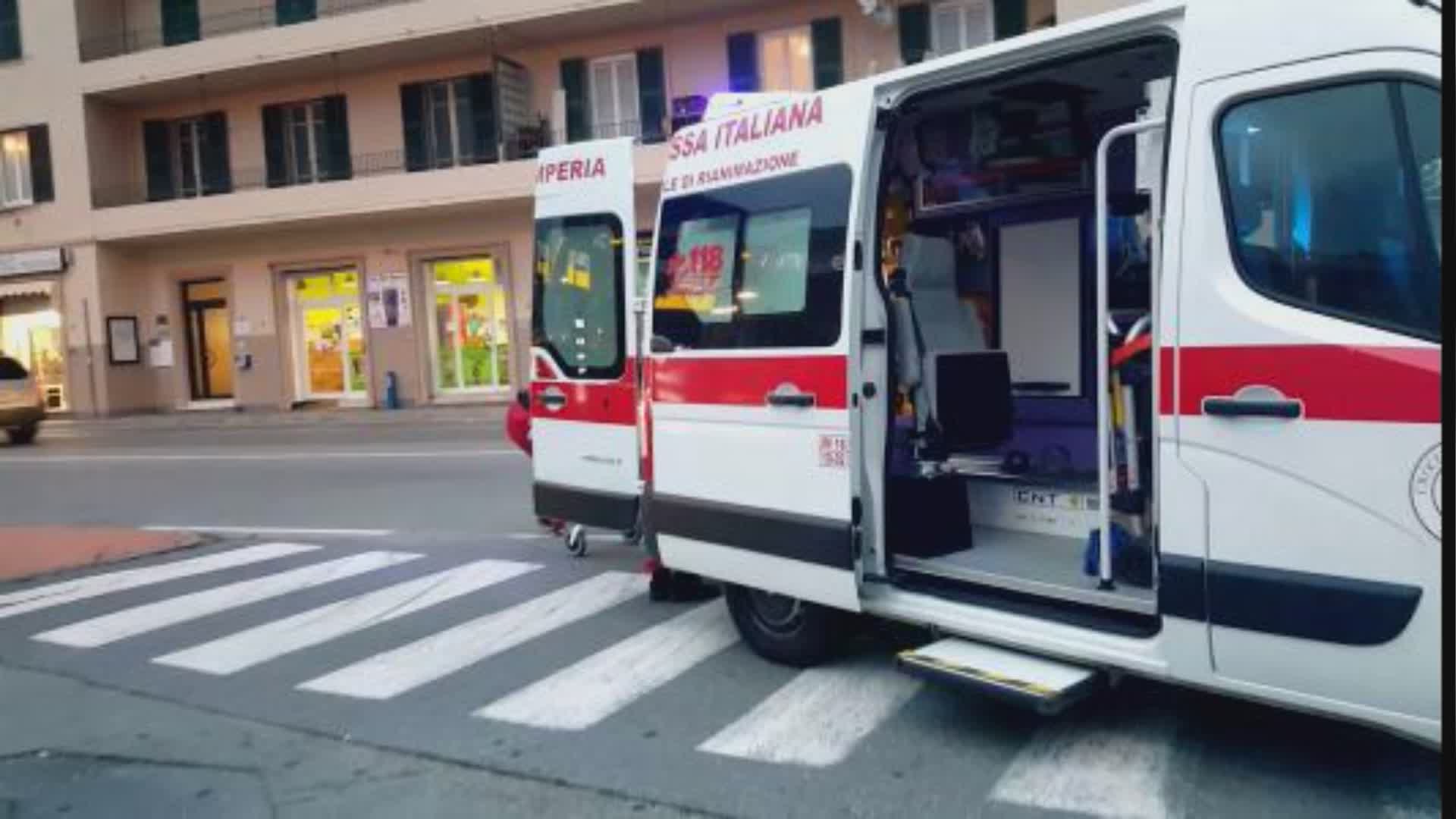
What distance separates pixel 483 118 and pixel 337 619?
763 inches

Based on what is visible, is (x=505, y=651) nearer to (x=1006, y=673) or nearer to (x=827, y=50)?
(x=1006, y=673)

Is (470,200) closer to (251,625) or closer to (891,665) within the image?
(251,625)

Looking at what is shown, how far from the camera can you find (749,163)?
5.56 metres

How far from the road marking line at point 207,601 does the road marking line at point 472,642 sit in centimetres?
185

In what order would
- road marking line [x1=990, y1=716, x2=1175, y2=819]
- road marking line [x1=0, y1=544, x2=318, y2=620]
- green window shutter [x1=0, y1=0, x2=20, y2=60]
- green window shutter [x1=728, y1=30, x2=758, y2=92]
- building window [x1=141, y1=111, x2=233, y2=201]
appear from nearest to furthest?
road marking line [x1=990, y1=716, x2=1175, y2=819], road marking line [x1=0, y1=544, x2=318, y2=620], green window shutter [x1=728, y1=30, x2=758, y2=92], building window [x1=141, y1=111, x2=233, y2=201], green window shutter [x1=0, y1=0, x2=20, y2=60]

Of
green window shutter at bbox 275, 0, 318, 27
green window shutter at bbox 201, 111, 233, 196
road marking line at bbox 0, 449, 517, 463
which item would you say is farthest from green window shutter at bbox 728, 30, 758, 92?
green window shutter at bbox 201, 111, 233, 196

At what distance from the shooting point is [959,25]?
71.3ft

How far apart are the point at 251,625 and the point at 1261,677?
5670mm

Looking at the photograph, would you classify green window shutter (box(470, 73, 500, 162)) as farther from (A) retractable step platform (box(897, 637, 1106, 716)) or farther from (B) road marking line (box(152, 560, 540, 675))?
(A) retractable step platform (box(897, 637, 1106, 716))

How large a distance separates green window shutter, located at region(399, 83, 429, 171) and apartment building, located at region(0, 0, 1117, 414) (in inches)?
2.6

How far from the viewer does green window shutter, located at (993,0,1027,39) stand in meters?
21.1

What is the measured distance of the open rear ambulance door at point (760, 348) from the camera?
505 cm

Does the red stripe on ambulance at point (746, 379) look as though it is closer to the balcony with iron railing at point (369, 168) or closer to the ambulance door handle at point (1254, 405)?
the ambulance door handle at point (1254, 405)

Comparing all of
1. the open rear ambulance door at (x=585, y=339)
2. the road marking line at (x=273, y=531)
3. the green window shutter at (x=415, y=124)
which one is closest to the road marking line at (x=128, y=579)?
the road marking line at (x=273, y=531)
